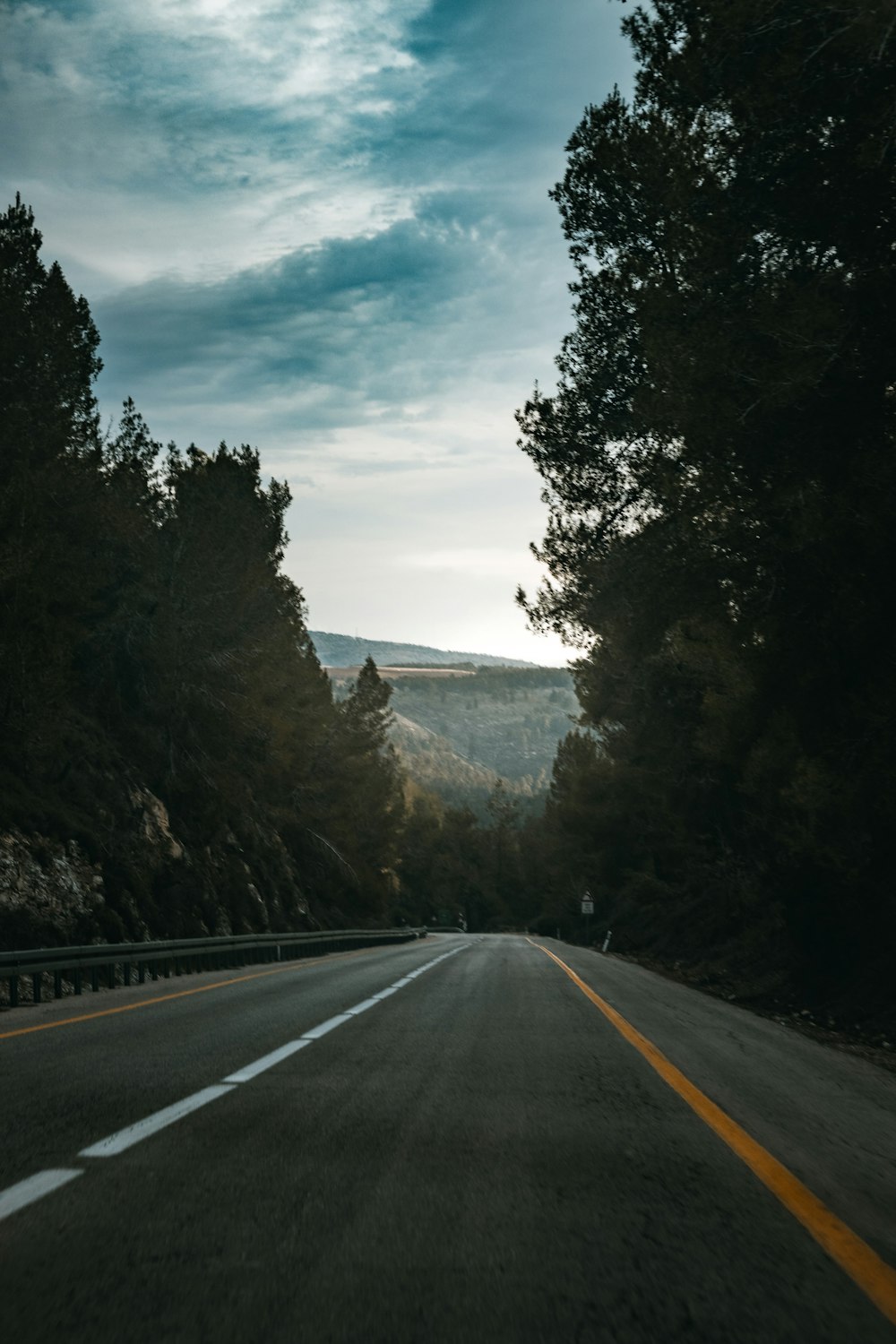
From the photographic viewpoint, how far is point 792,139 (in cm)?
1365

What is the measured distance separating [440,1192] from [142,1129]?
1911 mm

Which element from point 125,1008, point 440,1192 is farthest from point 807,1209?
point 125,1008

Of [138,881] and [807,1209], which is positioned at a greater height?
[807,1209]

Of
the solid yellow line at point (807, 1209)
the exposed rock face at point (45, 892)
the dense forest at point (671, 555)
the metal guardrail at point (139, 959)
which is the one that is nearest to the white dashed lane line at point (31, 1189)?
the solid yellow line at point (807, 1209)

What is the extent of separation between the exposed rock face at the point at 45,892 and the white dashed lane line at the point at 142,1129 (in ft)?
43.3

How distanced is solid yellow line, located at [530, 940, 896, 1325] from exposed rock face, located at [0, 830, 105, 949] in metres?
16.9

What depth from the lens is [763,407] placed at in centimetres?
1405

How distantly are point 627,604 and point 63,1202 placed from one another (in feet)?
52.2

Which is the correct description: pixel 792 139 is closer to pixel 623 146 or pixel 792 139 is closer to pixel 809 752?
pixel 623 146

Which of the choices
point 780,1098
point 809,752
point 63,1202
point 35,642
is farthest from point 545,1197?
point 35,642

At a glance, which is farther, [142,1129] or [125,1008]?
[125,1008]

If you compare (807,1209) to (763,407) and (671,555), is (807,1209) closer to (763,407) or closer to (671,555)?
(763,407)

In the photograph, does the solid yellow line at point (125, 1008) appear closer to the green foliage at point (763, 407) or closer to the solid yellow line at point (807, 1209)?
the solid yellow line at point (807, 1209)

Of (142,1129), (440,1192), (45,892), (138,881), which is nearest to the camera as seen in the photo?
(440,1192)
